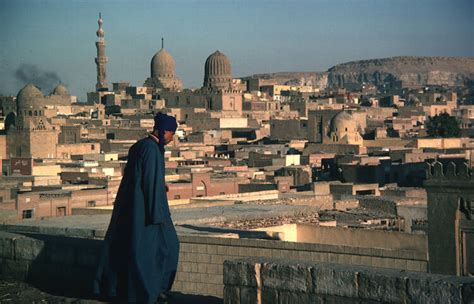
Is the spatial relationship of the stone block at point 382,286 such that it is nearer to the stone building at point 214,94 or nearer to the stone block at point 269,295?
the stone block at point 269,295

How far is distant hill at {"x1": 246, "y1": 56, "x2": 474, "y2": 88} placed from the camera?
541 ft

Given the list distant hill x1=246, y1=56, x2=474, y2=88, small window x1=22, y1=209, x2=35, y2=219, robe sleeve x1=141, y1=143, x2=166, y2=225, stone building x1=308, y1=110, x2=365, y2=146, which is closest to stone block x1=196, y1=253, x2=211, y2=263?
robe sleeve x1=141, y1=143, x2=166, y2=225

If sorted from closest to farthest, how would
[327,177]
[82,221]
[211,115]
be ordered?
[82,221] → [327,177] → [211,115]

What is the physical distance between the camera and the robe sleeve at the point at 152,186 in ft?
16.9

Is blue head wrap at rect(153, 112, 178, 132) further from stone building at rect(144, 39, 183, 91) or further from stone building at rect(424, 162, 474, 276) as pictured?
stone building at rect(144, 39, 183, 91)

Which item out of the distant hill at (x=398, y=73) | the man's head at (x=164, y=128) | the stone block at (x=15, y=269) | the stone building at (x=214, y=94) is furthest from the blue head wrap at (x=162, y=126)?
the distant hill at (x=398, y=73)

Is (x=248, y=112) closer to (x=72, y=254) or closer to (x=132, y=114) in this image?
(x=132, y=114)

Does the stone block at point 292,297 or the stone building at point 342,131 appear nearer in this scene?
the stone block at point 292,297

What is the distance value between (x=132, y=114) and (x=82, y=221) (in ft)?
137

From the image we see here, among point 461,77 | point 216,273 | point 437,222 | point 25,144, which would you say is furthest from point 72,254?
point 461,77

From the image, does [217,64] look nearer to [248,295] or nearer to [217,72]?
[217,72]

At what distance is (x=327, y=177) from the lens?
31.2 meters

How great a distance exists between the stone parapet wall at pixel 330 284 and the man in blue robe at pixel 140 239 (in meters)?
0.36

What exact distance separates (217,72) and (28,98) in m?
22.2
